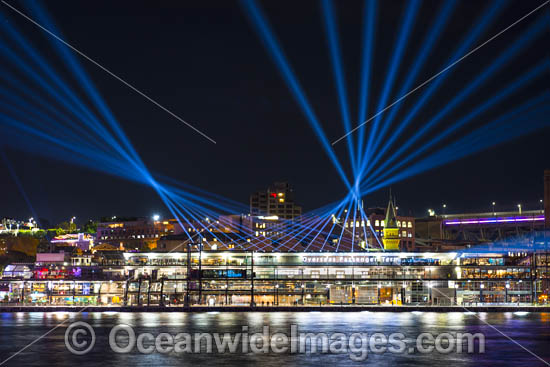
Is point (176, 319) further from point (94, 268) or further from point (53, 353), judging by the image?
point (94, 268)

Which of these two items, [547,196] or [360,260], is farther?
[547,196]

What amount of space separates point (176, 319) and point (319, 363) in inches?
1343

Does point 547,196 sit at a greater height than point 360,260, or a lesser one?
greater

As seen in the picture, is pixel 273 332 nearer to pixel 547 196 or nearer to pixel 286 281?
pixel 286 281

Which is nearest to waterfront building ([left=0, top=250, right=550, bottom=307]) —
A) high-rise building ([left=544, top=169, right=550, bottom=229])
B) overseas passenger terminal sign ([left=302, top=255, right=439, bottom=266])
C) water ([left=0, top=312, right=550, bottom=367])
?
overseas passenger terminal sign ([left=302, top=255, right=439, bottom=266])

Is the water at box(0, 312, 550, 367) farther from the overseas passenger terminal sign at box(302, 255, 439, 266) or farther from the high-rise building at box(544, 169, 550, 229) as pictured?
the high-rise building at box(544, 169, 550, 229)

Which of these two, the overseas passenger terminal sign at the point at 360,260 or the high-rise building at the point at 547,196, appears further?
the high-rise building at the point at 547,196

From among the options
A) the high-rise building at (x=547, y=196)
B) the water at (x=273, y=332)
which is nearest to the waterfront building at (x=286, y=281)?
the water at (x=273, y=332)

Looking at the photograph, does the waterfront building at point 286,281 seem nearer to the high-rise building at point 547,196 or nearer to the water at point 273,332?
the water at point 273,332

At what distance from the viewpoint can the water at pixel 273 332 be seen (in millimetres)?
36656

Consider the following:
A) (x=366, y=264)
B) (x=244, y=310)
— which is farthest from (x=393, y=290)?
(x=244, y=310)

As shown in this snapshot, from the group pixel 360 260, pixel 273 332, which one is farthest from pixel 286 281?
pixel 273 332

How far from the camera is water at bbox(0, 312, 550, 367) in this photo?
36.7m

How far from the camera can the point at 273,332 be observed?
51.3 meters
